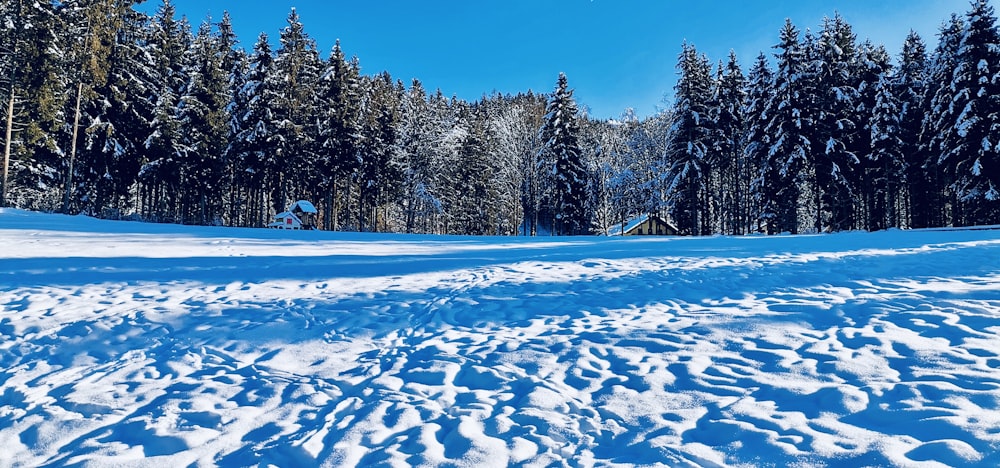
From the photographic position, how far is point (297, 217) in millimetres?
30172

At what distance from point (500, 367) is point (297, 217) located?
28305mm

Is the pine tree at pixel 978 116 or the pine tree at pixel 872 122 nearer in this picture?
the pine tree at pixel 978 116

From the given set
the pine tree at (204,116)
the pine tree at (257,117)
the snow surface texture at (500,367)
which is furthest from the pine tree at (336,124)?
the snow surface texture at (500,367)

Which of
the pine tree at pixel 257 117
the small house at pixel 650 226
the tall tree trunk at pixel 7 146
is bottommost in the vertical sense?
the small house at pixel 650 226

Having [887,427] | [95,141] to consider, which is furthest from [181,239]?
[95,141]

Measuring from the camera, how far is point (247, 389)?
4.06 meters

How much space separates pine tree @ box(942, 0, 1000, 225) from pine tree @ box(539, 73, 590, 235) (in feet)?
67.9

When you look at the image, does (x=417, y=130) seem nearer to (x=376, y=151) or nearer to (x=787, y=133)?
(x=376, y=151)

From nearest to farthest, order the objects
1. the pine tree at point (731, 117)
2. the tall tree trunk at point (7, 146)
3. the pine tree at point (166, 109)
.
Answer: the tall tree trunk at point (7, 146) → the pine tree at point (166, 109) → the pine tree at point (731, 117)

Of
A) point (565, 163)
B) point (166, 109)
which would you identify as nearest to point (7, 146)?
point (166, 109)

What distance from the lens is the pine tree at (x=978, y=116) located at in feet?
82.8

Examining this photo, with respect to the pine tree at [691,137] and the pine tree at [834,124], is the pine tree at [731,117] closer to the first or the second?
the pine tree at [691,137]

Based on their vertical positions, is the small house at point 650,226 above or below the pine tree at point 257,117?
below

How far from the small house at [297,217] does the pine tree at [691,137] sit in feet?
76.1
